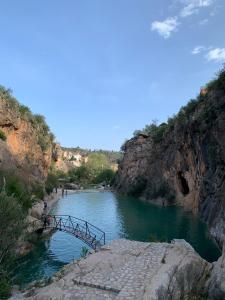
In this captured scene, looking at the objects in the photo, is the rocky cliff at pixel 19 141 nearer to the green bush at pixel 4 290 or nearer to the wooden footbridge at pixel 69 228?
the wooden footbridge at pixel 69 228

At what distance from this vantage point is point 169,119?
7875 centimetres

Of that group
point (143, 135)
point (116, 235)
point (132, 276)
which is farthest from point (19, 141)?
point (143, 135)

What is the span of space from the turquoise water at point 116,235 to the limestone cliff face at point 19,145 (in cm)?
822

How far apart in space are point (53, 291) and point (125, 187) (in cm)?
8245

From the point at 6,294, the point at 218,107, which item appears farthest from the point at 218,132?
the point at 6,294

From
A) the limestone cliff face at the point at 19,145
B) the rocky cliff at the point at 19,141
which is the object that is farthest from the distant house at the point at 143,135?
the limestone cliff face at the point at 19,145

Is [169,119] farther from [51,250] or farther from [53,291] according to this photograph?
[53,291]

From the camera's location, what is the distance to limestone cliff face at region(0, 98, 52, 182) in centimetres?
4338

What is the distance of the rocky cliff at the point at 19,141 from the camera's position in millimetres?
44031

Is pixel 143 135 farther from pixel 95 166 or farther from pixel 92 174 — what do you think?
pixel 95 166

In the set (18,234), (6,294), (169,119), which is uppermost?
(169,119)

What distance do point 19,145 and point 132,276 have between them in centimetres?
3884

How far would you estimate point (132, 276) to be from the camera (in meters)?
14.8

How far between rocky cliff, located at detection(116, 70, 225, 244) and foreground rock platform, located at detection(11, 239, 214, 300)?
1262 centimetres
